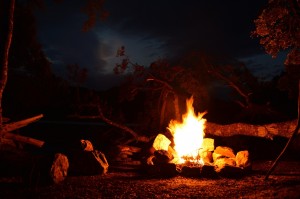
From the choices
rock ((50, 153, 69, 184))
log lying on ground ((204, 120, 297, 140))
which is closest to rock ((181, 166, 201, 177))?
log lying on ground ((204, 120, 297, 140))

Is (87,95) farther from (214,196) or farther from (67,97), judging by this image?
(214,196)

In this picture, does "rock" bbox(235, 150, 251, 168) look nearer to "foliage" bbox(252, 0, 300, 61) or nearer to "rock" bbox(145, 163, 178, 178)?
"rock" bbox(145, 163, 178, 178)

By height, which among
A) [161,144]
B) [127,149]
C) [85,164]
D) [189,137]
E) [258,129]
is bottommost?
[85,164]

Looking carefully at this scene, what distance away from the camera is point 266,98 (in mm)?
19016

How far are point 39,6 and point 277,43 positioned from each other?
7134mm

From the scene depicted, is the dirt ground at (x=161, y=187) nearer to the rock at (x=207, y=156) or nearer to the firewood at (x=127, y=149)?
the rock at (x=207, y=156)

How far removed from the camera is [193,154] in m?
11.0

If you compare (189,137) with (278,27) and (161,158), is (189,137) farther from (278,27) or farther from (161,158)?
(278,27)

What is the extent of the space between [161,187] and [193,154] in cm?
279

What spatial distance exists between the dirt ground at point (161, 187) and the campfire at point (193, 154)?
372 millimetres

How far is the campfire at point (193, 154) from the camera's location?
9.78m

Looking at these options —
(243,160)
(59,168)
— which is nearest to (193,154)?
(243,160)

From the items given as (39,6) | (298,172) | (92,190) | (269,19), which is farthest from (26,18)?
(298,172)

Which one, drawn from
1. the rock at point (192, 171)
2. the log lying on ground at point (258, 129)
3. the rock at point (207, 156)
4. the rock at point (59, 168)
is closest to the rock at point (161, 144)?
the rock at point (207, 156)
